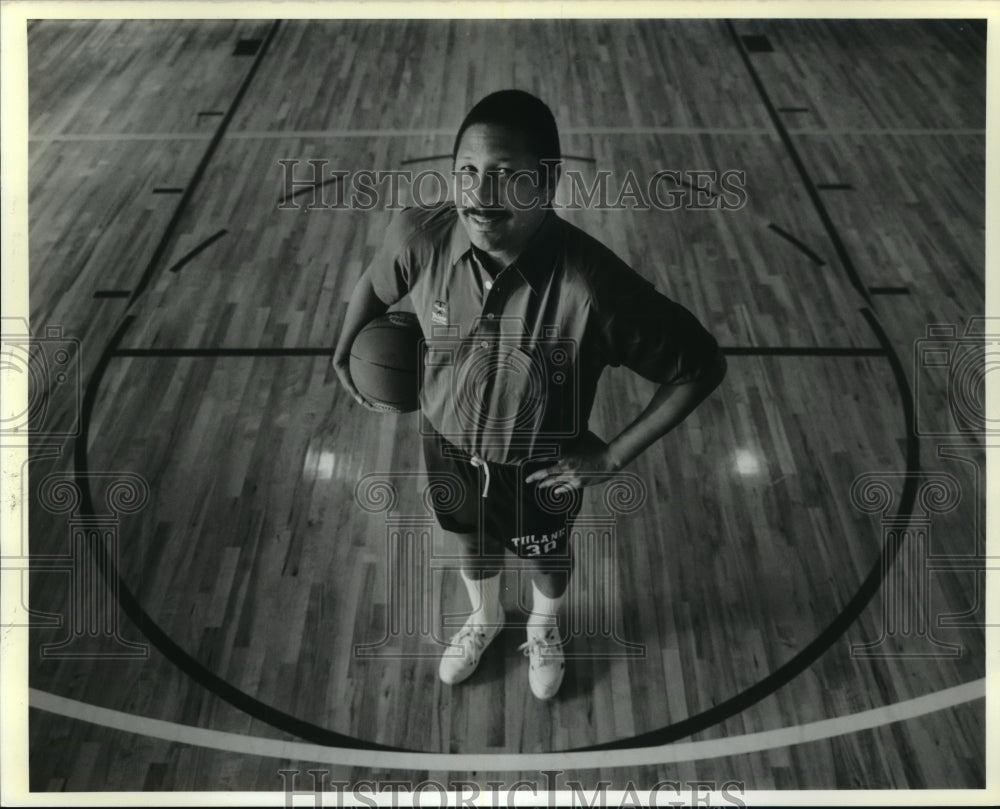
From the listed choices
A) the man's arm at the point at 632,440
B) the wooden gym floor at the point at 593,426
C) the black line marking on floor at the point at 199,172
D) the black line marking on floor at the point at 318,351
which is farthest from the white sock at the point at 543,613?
the black line marking on floor at the point at 199,172

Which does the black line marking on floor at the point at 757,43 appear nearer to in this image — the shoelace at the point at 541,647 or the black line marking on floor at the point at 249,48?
the black line marking on floor at the point at 249,48

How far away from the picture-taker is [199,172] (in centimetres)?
507

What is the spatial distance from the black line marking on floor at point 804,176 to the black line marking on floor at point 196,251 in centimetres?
241

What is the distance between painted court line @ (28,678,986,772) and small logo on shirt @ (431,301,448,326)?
1.23 m

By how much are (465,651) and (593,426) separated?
89 cm

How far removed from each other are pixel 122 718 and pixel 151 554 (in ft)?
1.86

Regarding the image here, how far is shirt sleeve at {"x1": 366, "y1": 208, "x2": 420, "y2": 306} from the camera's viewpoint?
11.1ft

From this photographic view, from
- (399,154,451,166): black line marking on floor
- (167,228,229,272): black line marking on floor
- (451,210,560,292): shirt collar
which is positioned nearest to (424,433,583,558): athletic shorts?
(451,210,560,292): shirt collar

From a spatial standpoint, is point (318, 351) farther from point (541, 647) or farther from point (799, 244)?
point (799, 244)

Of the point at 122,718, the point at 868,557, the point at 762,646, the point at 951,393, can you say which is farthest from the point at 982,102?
the point at 122,718

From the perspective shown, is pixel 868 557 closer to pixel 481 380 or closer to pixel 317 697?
pixel 481 380

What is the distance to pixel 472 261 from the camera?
10.8 feet

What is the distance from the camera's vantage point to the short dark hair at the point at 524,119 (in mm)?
3090

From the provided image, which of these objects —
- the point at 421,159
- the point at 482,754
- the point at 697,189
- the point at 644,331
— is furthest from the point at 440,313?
the point at 697,189
